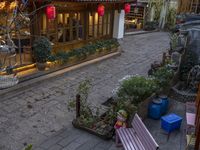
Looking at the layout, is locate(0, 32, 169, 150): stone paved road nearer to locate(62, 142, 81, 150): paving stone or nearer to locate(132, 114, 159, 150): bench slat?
locate(62, 142, 81, 150): paving stone

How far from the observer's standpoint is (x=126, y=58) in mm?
17250

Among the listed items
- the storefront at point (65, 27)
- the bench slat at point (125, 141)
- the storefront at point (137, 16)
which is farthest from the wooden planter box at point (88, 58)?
the storefront at point (137, 16)

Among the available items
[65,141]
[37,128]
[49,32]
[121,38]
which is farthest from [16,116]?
[121,38]

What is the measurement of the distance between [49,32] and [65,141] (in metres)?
7.63

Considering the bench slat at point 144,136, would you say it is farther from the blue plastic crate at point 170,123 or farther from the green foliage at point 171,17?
the green foliage at point 171,17

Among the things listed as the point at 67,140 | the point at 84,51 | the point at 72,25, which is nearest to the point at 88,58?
the point at 84,51

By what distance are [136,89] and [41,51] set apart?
5.55 metres

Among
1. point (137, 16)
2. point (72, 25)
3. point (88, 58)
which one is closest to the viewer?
point (88, 58)

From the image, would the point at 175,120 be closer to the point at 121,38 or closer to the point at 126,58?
the point at 126,58

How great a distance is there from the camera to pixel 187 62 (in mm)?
12070

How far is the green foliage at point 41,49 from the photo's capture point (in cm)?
1234

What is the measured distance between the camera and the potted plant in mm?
12352

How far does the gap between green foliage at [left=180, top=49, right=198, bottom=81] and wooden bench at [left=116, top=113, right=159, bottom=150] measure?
569 centimetres

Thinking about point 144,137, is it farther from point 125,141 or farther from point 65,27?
point 65,27
